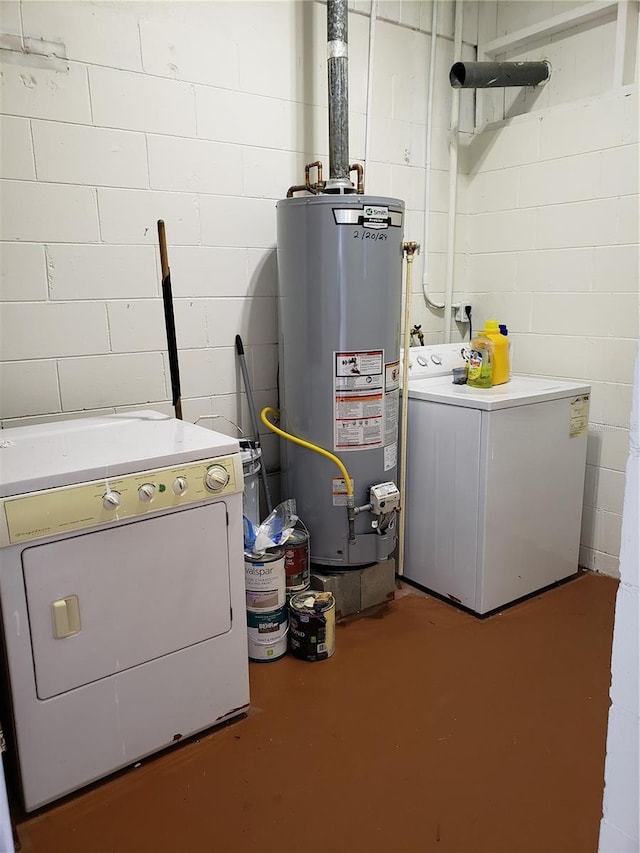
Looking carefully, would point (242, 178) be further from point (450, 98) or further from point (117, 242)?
point (450, 98)

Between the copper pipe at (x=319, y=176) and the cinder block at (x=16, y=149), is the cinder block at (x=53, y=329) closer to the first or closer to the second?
the cinder block at (x=16, y=149)

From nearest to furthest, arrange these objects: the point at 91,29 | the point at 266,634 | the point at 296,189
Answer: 1. the point at 91,29
2. the point at 266,634
3. the point at 296,189

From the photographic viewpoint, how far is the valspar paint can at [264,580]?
2150 millimetres

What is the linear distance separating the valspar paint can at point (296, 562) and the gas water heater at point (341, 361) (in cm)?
11

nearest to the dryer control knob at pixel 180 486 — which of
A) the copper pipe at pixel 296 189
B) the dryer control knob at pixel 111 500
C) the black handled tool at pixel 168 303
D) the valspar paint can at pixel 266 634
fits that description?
the dryer control knob at pixel 111 500

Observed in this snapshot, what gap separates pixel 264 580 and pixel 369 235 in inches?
50.6

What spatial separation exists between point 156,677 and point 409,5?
3034 millimetres

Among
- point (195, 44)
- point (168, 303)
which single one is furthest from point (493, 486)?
point (195, 44)

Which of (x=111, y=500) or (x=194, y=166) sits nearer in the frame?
(x=111, y=500)

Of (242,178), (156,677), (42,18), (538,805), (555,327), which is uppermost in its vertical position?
(42,18)

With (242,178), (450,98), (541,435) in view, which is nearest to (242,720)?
(541,435)

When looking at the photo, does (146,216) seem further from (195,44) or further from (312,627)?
(312,627)

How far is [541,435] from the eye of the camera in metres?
2.55

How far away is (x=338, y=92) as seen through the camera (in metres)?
Result: 2.42
